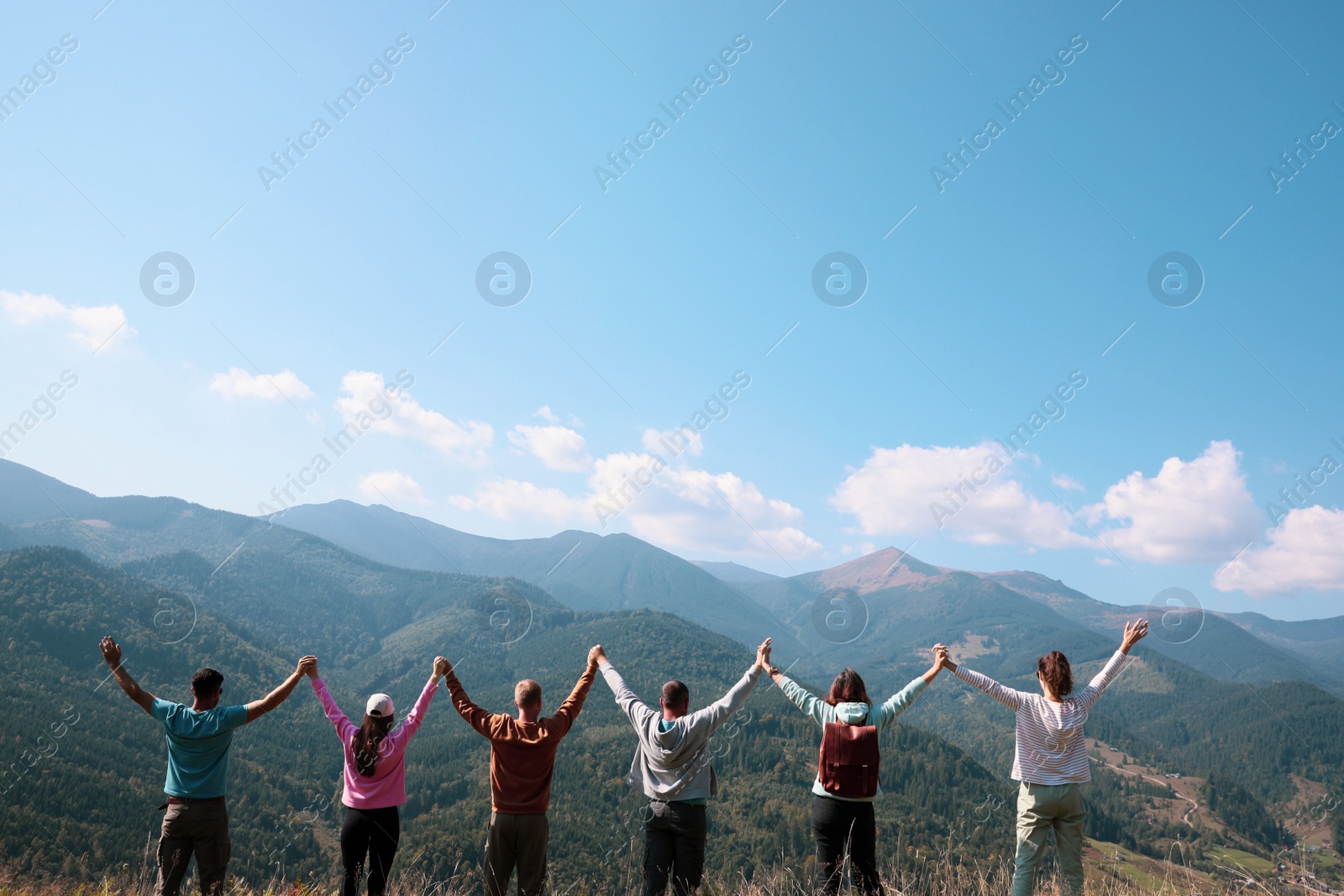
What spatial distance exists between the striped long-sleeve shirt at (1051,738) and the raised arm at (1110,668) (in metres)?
0.01

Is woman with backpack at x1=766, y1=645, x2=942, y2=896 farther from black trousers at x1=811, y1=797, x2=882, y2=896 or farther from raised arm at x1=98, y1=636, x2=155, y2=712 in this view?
raised arm at x1=98, y1=636, x2=155, y2=712

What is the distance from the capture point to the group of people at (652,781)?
5.98 metres

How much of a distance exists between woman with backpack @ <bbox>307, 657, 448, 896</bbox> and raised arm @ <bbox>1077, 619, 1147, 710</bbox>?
18.2 feet

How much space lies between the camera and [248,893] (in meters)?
6.98

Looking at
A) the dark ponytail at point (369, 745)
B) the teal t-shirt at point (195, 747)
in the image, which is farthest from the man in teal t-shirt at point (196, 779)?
the dark ponytail at point (369, 745)

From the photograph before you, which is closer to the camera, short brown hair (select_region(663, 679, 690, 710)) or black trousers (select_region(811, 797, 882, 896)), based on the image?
black trousers (select_region(811, 797, 882, 896))

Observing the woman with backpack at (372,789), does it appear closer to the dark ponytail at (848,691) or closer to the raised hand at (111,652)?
the raised hand at (111,652)

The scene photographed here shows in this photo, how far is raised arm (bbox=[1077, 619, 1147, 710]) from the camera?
6.20 m

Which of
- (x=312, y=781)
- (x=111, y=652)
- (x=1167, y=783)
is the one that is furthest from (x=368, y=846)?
(x=1167, y=783)

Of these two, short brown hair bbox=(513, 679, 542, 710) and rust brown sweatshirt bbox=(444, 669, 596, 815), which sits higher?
short brown hair bbox=(513, 679, 542, 710)

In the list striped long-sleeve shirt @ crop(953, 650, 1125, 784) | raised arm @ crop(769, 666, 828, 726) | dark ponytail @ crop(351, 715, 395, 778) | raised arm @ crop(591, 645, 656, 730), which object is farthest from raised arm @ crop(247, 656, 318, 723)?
striped long-sleeve shirt @ crop(953, 650, 1125, 784)

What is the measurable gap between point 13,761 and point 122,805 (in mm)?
17188

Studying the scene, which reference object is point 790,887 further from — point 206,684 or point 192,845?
point 206,684

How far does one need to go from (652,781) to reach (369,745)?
245 cm
